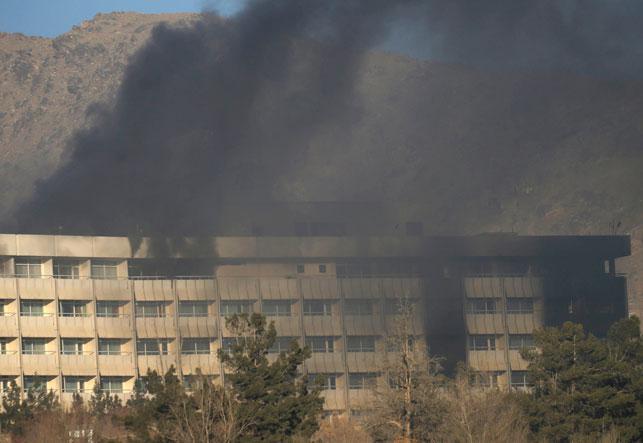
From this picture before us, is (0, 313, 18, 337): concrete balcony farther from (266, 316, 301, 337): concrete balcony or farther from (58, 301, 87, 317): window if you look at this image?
(266, 316, 301, 337): concrete balcony

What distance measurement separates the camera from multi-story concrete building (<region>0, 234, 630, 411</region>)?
169500 mm

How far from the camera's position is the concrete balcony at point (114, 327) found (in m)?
172

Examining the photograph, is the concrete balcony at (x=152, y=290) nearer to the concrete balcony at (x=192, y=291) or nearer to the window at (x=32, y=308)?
the concrete balcony at (x=192, y=291)

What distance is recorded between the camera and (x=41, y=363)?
550ft

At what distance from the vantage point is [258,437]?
98.0m

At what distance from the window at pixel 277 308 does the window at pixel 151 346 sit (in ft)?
40.9

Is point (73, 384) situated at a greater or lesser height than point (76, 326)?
lesser

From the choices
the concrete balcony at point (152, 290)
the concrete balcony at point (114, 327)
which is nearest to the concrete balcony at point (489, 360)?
the concrete balcony at point (152, 290)

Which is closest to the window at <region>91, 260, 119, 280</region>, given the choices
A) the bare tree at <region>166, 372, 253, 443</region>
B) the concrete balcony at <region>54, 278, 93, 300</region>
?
the concrete balcony at <region>54, 278, 93, 300</region>

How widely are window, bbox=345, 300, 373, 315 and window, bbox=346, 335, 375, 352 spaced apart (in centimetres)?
285

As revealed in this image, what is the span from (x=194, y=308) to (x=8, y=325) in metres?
21.9

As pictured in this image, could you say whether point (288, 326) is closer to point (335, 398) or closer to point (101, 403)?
point (335, 398)

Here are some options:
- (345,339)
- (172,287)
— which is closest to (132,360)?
(172,287)

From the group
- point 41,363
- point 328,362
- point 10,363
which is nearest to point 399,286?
point 328,362
